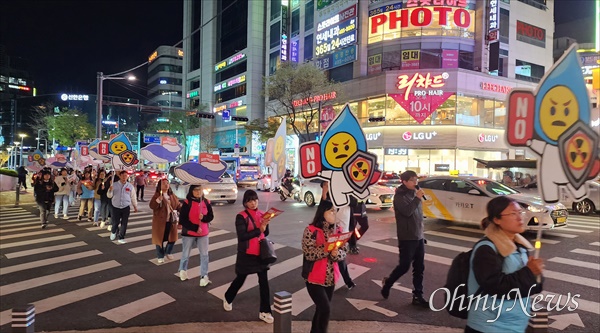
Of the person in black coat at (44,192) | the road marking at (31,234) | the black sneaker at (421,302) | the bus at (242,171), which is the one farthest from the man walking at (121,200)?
the bus at (242,171)

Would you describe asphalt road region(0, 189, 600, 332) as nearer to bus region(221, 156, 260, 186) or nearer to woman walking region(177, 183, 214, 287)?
woman walking region(177, 183, 214, 287)

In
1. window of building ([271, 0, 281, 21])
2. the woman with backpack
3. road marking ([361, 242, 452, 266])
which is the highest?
window of building ([271, 0, 281, 21])

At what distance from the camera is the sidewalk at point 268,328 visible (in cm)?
460

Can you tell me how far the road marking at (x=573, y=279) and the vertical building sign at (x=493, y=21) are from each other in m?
29.5

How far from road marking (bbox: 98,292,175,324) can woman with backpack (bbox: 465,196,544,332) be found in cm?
435

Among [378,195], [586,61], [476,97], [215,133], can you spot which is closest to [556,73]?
[378,195]

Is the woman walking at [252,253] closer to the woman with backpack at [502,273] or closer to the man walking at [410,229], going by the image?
the man walking at [410,229]

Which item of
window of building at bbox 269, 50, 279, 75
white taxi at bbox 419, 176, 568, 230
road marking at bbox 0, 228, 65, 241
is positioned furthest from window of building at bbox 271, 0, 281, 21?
road marking at bbox 0, 228, 65, 241

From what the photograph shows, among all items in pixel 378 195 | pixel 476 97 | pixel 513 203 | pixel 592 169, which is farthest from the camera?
pixel 476 97

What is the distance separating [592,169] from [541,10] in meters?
43.1

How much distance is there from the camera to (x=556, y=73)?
3.06 m

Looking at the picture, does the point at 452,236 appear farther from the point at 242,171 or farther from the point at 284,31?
the point at 284,31

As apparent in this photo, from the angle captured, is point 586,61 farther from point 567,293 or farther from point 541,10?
point 567,293

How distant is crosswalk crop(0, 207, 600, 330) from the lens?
554 cm
